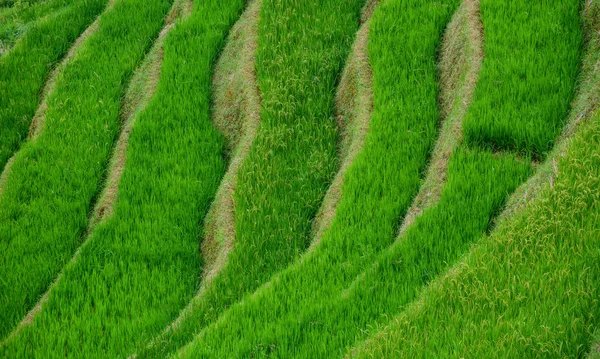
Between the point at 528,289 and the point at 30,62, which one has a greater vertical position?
the point at 30,62

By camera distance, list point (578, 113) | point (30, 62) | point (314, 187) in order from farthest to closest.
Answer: point (30, 62), point (314, 187), point (578, 113)

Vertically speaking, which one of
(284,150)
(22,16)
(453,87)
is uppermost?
(22,16)

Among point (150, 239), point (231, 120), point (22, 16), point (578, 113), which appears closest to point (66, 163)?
point (150, 239)

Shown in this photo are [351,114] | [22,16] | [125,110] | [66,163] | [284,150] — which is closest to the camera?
[284,150]

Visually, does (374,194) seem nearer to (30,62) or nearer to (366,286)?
(366,286)

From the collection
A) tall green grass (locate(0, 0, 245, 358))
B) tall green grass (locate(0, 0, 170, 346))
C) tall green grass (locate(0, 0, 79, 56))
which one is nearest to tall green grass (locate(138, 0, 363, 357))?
tall green grass (locate(0, 0, 245, 358))

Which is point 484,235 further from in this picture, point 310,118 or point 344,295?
point 310,118

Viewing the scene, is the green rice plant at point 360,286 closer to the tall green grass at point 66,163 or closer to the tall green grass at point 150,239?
the tall green grass at point 150,239
